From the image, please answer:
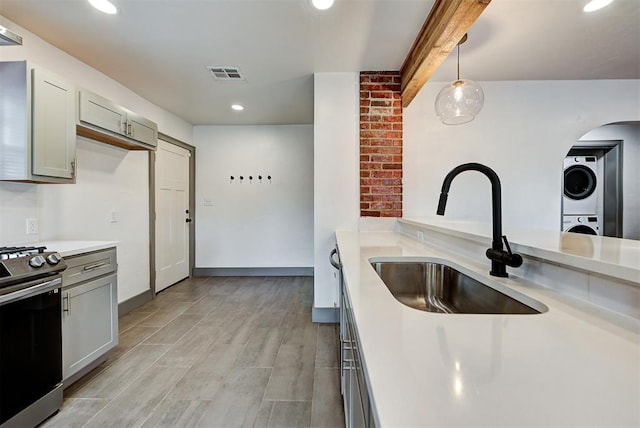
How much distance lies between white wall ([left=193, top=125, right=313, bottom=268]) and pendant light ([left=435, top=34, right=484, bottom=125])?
2.63 m

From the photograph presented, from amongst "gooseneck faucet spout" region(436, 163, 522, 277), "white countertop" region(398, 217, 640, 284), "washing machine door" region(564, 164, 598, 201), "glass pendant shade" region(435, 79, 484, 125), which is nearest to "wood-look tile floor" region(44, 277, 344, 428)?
"gooseneck faucet spout" region(436, 163, 522, 277)

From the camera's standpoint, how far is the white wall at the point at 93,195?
2.06 metres

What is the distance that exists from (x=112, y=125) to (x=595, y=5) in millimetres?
3541

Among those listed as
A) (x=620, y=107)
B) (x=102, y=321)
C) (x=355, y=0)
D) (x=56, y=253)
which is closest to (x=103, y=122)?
(x=56, y=253)

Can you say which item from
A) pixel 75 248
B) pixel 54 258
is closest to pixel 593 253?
pixel 54 258

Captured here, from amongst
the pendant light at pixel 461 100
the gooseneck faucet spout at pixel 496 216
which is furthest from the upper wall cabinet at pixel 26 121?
the pendant light at pixel 461 100

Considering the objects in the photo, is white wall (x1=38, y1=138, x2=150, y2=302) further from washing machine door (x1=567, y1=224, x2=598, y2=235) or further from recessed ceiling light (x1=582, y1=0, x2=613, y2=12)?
washing machine door (x1=567, y1=224, x2=598, y2=235)

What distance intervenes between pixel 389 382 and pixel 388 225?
254 cm

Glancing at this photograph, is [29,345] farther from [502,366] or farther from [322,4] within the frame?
[322,4]

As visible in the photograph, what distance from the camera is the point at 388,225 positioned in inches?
115

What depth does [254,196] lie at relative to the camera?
15.7 feet

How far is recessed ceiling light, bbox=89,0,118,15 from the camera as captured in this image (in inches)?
72.2

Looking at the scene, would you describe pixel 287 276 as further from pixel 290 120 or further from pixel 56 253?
pixel 56 253

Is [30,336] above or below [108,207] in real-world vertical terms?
below
